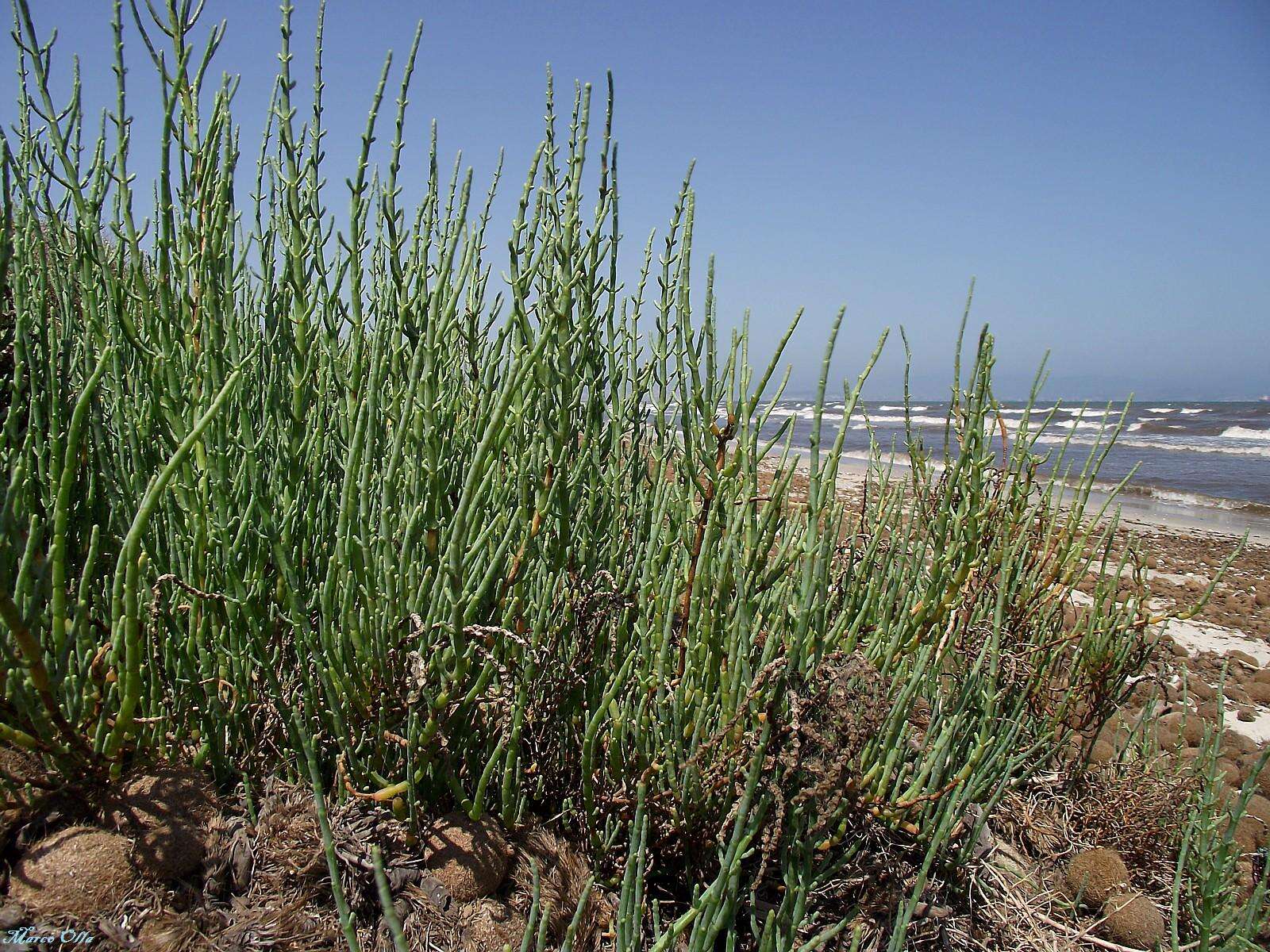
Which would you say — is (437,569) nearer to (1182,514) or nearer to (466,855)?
(466,855)

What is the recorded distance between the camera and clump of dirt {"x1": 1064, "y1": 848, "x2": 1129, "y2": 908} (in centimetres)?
252

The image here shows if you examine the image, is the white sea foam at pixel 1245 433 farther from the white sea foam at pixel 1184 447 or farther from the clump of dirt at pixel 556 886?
the clump of dirt at pixel 556 886

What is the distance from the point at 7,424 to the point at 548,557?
3.53ft

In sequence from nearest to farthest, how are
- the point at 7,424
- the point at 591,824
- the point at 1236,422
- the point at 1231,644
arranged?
the point at 7,424 < the point at 591,824 < the point at 1231,644 < the point at 1236,422

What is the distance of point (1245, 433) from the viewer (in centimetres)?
2553

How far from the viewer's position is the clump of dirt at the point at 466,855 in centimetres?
154

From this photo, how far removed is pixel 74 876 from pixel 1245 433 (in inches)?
1267

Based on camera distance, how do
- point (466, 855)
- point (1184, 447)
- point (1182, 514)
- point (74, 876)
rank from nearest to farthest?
point (74, 876) → point (466, 855) → point (1182, 514) → point (1184, 447)

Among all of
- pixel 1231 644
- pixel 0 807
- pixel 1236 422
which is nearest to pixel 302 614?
pixel 0 807

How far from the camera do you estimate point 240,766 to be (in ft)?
5.63

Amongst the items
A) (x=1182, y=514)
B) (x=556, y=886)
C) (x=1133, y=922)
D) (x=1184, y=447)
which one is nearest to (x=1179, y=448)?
(x=1184, y=447)

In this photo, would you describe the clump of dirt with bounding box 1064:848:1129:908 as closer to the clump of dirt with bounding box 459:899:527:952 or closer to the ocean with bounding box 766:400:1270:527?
the ocean with bounding box 766:400:1270:527

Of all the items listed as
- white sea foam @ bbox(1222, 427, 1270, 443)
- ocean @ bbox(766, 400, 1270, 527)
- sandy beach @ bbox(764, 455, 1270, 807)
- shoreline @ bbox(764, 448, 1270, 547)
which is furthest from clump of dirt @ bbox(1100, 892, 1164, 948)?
white sea foam @ bbox(1222, 427, 1270, 443)

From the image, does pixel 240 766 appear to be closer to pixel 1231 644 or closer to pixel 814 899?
pixel 814 899
